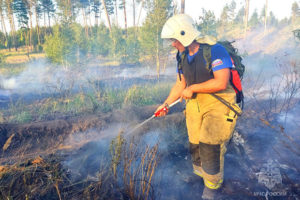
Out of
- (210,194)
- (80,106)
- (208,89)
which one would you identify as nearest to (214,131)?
(208,89)

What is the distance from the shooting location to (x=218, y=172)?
2725mm

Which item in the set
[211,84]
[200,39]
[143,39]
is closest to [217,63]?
[211,84]

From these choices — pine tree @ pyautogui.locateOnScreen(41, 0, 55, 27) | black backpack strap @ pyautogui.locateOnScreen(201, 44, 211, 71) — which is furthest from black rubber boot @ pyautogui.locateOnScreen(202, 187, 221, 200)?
pine tree @ pyautogui.locateOnScreen(41, 0, 55, 27)

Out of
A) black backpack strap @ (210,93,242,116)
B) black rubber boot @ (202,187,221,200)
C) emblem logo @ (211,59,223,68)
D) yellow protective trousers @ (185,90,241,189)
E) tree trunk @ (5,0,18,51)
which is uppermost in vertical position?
tree trunk @ (5,0,18,51)

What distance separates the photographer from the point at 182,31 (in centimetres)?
257

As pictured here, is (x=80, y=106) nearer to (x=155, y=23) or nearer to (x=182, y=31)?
(x=182, y=31)

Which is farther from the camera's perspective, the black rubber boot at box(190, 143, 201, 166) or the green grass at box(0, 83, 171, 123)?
the green grass at box(0, 83, 171, 123)

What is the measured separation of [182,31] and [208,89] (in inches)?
30.0

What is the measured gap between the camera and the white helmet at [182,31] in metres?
2.56

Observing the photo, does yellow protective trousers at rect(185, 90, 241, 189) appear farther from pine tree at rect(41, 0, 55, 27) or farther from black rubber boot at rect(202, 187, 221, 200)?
pine tree at rect(41, 0, 55, 27)

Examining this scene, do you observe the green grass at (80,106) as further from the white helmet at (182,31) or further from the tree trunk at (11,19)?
the tree trunk at (11,19)

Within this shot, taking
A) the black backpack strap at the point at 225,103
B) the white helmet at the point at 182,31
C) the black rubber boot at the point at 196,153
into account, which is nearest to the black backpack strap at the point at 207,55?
the white helmet at the point at 182,31

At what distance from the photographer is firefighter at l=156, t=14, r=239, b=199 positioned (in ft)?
8.21

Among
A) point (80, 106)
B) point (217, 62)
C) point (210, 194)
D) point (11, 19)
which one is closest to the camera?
point (217, 62)
